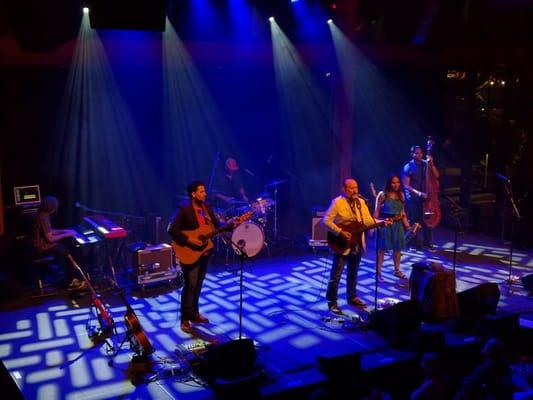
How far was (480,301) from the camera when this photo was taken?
7871 mm

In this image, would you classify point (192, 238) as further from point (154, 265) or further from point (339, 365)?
point (339, 365)

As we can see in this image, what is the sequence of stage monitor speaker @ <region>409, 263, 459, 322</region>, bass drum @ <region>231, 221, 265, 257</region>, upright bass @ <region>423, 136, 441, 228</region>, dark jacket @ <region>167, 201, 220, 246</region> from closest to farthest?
dark jacket @ <region>167, 201, 220, 246</region> → stage monitor speaker @ <region>409, 263, 459, 322</region> → bass drum @ <region>231, 221, 265, 257</region> → upright bass @ <region>423, 136, 441, 228</region>

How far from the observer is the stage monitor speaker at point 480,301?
7.84 meters

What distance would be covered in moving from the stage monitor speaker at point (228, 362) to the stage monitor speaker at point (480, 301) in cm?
323

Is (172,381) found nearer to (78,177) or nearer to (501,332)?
(501,332)

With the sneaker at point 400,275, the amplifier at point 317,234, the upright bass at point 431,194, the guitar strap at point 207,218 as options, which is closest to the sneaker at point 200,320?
the guitar strap at point 207,218

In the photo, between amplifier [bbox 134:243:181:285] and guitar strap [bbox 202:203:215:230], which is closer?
guitar strap [bbox 202:203:215:230]

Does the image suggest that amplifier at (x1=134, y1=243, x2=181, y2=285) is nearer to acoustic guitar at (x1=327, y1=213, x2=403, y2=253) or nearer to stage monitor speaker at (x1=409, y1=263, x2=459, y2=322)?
acoustic guitar at (x1=327, y1=213, x2=403, y2=253)

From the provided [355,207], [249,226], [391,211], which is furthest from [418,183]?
[355,207]

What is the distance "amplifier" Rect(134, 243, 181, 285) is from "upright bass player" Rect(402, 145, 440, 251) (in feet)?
14.8

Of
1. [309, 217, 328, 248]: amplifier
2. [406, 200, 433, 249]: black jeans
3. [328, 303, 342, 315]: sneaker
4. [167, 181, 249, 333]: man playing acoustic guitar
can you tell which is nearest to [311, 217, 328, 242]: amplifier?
[309, 217, 328, 248]: amplifier

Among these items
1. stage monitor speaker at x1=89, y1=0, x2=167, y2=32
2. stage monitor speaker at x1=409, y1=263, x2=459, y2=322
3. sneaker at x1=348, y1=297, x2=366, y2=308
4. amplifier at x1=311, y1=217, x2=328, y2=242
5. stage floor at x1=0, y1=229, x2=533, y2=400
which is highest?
stage monitor speaker at x1=89, y1=0, x2=167, y2=32

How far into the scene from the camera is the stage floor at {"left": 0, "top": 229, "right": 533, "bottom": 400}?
633cm

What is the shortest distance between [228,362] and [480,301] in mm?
3623
